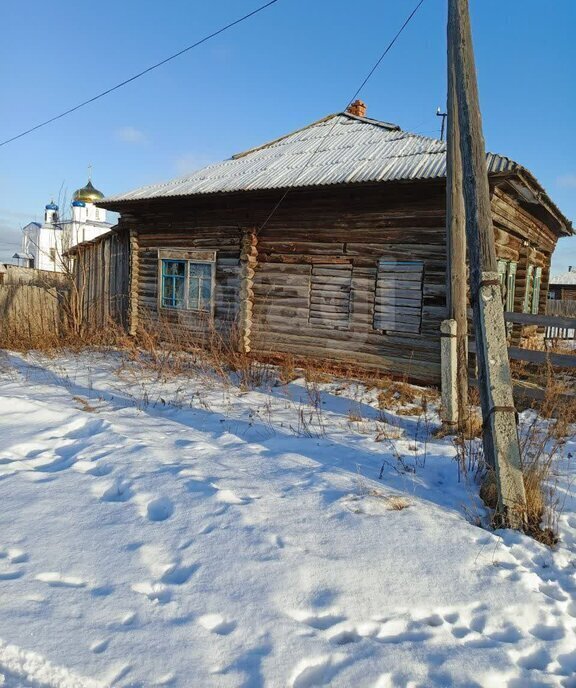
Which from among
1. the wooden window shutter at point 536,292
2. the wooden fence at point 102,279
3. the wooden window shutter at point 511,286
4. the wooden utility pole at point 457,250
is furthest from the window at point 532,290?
the wooden fence at point 102,279

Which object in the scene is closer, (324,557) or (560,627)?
(560,627)

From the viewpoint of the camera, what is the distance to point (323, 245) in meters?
9.05

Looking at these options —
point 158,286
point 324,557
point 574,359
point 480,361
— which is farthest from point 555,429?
point 158,286

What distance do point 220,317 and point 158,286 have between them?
1954 mm

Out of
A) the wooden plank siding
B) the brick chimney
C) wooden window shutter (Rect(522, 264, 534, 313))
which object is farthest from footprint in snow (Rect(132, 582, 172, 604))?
the brick chimney

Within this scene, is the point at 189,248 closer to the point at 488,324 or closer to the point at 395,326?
the point at 395,326

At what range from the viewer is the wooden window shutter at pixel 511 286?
32.2 ft

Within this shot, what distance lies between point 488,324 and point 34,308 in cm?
1210

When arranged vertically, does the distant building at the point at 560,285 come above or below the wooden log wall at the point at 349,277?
above

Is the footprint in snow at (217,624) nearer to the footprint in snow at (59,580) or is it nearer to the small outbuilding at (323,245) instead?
the footprint in snow at (59,580)

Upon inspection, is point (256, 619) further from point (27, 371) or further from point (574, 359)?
point (27, 371)

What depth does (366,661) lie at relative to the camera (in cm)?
196

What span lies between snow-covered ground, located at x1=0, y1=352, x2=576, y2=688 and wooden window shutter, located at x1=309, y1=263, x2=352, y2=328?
179 inches

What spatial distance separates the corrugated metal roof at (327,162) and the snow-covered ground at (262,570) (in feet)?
16.4
